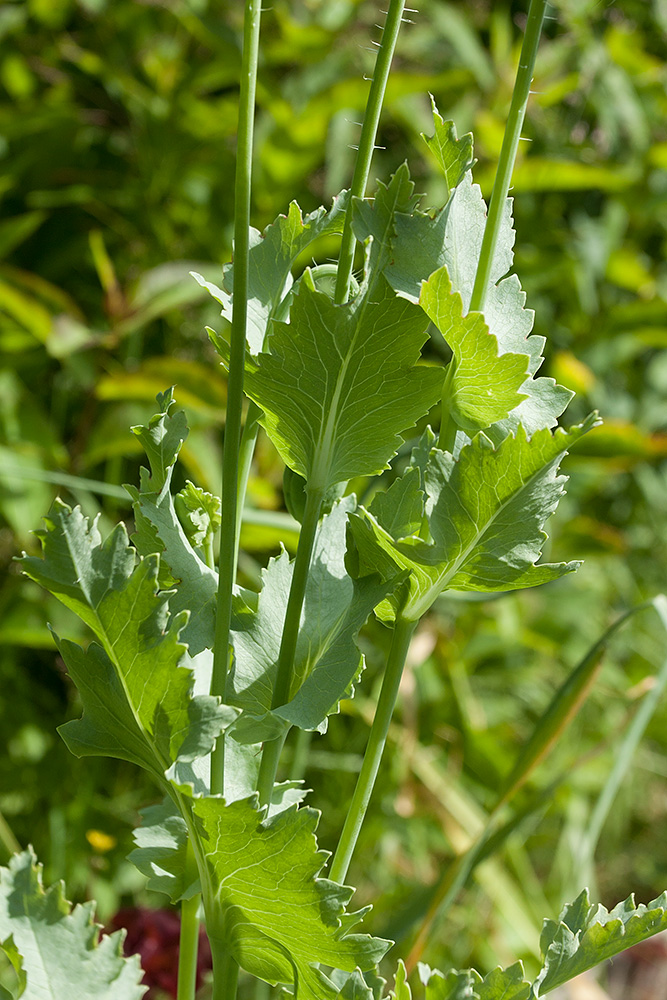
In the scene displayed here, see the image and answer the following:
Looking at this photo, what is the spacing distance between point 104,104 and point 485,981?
1.06 m

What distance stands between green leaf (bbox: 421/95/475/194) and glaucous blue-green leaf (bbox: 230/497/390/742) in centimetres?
10

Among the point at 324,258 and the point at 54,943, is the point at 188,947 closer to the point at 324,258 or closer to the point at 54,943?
the point at 54,943

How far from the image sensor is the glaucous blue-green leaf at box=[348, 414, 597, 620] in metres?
0.23

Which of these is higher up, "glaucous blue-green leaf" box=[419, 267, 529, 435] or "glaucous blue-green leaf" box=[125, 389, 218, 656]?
"glaucous blue-green leaf" box=[419, 267, 529, 435]

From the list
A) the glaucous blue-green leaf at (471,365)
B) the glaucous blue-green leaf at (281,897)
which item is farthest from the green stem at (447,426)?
the glaucous blue-green leaf at (281,897)

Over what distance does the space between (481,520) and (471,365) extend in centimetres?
4

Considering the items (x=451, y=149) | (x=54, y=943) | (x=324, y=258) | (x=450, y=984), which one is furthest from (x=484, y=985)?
(x=324, y=258)

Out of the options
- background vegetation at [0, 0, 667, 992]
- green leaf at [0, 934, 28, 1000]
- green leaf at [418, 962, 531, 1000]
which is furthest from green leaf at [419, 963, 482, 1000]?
background vegetation at [0, 0, 667, 992]

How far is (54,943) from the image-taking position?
258 millimetres

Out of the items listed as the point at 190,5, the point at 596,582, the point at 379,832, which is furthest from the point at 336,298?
the point at 596,582

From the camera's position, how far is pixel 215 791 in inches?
10.2

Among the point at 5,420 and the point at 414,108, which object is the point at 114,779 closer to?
the point at 5,420

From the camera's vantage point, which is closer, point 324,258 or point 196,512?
point 196,512

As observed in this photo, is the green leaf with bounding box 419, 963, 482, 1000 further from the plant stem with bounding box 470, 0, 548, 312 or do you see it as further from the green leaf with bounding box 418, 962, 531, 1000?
the plant stem with bounding box 470, 0, 548, 312
